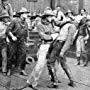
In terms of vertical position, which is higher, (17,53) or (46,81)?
(17,53)

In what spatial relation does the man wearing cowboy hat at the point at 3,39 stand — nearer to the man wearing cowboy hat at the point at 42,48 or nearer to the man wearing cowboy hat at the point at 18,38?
the man wearing cowboy hat at the point at 18,38

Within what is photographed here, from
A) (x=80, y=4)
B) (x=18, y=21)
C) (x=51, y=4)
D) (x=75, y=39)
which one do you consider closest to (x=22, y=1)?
(x=51, y=4)

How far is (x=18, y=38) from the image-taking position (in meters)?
7.46

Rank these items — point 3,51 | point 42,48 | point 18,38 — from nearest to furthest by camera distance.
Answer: point 42,48
point 18,38
point 3,51

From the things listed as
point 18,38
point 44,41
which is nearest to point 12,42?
point 18,38

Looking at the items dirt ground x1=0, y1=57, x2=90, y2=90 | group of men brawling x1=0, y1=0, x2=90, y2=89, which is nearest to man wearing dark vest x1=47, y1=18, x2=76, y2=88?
group of men brawling x1=0, y1=0, x2=90, y2=89

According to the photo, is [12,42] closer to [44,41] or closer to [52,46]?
[44,41]

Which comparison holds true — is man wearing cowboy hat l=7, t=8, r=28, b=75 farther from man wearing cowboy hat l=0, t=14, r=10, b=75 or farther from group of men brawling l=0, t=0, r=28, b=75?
man wearing cowboy hat l=0, t=14, r=10, b=75

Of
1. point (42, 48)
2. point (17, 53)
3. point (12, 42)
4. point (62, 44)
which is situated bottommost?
point (17, 53)

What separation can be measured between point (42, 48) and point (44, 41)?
8.8 inches

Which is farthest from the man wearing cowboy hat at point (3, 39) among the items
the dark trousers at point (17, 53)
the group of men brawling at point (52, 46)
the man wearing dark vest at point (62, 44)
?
the man wearing dark vest at point (62, 44)

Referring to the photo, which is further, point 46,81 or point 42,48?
point 46,81

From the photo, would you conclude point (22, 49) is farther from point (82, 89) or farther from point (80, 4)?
point (80, 4)

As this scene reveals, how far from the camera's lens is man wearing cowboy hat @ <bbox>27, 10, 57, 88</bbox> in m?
6.05
